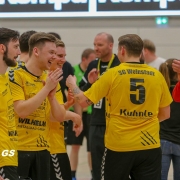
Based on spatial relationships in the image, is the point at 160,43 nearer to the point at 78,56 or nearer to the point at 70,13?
the point at 78,56

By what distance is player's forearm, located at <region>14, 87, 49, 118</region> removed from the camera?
444cm

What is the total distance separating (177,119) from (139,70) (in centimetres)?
123

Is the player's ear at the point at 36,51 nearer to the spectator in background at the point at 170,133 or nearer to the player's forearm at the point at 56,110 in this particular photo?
the player's forearm at the point at 56,110

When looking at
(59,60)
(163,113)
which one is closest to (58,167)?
(59,60)

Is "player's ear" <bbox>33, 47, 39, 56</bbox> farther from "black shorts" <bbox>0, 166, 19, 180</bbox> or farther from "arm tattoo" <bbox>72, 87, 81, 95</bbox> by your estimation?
"black shorts" <bbox>0, 166, 19, 180</bbox>

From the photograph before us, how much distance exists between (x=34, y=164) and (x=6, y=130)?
0.79 metres

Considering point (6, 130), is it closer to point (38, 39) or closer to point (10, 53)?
point (10, 53)

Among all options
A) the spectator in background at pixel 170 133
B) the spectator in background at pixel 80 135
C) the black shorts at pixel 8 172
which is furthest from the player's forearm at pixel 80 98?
the spectator in background at pixel 80 135

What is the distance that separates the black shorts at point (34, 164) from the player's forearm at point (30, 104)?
0.39 m

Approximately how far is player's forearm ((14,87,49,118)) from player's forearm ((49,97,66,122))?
0.72ft

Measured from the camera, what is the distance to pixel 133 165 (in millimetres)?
4902

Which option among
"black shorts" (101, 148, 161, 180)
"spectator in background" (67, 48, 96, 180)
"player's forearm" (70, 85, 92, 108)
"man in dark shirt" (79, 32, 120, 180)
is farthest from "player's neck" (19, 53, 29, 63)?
"spectator in background" (67, 48, 96, 180)

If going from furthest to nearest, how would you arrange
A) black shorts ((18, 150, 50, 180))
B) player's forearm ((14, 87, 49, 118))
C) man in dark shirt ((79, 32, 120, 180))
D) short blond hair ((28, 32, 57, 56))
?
man in dark shirt ((79, 32, 120, 180))
short blond hair ((28, 32, 57, 56))
black shorts ((18, 150, 50, 180))
player's forearm ((14, 87, 49, 118))

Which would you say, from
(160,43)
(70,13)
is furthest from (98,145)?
(160,43)
